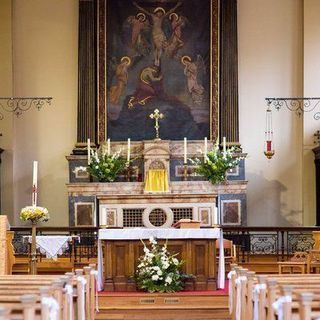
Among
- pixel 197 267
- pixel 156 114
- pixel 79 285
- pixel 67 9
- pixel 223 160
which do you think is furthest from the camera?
pixel 67 9

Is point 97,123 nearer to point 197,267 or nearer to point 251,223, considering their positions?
point 251,223

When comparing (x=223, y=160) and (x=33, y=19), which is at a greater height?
(x=33, y=19)

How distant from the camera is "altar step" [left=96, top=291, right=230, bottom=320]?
9.11m

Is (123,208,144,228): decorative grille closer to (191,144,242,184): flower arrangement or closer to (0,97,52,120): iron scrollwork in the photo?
(191,144,242,184): flower arrangement

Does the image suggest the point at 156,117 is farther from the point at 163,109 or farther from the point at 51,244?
the point at 51,244

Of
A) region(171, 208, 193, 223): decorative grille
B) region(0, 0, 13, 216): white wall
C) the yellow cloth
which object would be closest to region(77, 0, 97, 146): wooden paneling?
region(0, 0, 13, 216): white wall

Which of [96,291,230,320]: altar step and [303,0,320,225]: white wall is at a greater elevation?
[303,0,320,225]: white wall

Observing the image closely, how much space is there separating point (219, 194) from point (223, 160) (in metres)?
0.86

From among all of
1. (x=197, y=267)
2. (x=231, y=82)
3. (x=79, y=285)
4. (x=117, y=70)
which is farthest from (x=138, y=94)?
(x=79, y=285)

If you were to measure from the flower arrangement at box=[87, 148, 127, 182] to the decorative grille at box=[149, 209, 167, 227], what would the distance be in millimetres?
2477

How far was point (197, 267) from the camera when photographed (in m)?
10.7

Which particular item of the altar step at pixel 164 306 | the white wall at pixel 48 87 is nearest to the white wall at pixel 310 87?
the white wall at pixel 48 87

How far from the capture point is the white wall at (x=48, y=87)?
59.7 ft

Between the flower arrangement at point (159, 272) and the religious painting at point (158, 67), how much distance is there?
7462 millimetres
